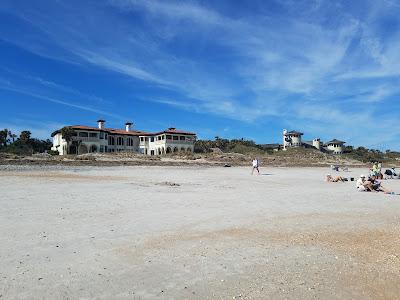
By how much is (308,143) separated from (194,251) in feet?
382

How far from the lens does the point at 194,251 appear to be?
23.8 feet

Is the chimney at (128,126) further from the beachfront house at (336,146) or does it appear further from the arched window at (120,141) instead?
→ the beachfront house at (336,146)

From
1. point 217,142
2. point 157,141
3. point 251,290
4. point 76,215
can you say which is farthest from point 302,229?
point 217,142

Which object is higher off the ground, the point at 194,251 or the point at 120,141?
the point at 120,141

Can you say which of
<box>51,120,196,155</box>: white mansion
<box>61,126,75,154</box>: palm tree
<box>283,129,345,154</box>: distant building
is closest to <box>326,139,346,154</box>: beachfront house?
<box>283,129,345,154</box>: distant building

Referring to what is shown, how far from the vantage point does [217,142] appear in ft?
287

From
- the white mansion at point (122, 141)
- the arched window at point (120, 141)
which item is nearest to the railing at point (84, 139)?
the white mansion at point (122, 141)

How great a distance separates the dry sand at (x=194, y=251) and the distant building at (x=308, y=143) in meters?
102

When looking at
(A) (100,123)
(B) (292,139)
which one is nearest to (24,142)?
(A) (100,123)

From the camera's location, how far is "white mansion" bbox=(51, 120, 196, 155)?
69.9 m

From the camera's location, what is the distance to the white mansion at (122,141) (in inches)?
2751

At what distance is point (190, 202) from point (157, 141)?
6367 centimetres

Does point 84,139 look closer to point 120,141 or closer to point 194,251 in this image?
point 120,141

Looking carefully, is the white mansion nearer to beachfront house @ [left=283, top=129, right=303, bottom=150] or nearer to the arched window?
the arched window
